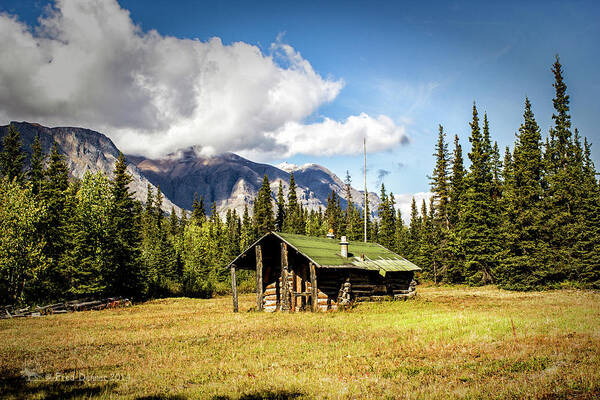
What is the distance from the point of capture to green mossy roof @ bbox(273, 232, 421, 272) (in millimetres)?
23406

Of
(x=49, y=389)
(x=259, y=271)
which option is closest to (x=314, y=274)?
(x=259, y=271)

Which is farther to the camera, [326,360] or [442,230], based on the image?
[442,230]

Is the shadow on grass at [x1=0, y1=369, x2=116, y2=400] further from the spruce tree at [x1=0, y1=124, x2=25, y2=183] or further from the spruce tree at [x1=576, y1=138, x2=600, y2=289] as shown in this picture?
the spruce tree at [x1=0, y1=124, x2=25, y2=183]

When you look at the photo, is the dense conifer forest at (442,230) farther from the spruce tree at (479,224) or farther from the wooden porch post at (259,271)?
the wooden porch post at (259,271)

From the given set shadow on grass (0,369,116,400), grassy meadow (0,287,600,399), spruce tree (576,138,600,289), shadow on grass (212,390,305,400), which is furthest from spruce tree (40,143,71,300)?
spruce tree (576,138,600,289)

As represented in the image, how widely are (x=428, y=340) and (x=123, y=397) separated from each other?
31.4 feet

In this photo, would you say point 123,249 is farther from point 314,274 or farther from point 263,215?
point 263,215

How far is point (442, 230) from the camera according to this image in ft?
165

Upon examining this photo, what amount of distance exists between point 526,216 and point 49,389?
1528 inches

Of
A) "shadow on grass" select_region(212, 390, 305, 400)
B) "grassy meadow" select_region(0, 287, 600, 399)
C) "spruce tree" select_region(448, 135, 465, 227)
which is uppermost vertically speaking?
"spruce tree" select_region(448, 135, 465, 227)

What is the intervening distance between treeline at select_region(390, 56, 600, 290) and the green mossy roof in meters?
14.1

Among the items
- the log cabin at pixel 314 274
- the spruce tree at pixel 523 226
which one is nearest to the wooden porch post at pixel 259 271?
the log cabin at pixel 314 274

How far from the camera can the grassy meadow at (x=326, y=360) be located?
7359mm

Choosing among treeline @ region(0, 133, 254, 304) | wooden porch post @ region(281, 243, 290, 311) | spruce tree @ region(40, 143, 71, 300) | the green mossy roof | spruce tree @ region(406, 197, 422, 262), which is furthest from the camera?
spruce tree @ region(406, 197, 422, 262)
